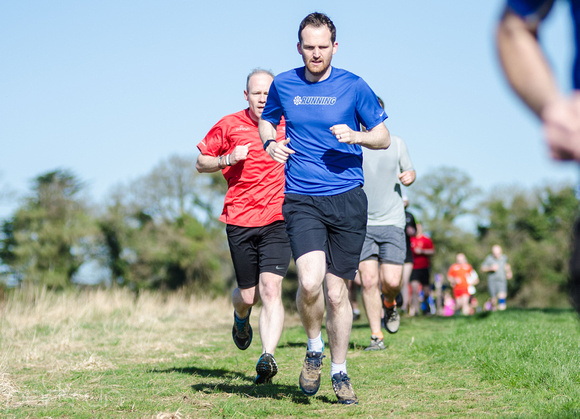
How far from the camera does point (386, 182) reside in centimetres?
791

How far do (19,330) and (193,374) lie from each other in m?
5.32

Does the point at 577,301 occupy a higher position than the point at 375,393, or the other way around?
the point at 577,301

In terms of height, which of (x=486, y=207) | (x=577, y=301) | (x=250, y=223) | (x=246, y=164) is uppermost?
(x=486, y=207)

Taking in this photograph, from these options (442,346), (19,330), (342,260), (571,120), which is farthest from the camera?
(19,330)

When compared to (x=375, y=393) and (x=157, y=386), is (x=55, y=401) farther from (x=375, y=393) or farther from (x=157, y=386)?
(x=375, y=393)

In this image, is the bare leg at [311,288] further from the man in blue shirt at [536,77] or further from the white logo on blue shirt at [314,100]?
the man in blue shirt at [536,77]

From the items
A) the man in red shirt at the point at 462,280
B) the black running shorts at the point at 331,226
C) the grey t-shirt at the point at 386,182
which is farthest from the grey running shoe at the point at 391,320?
the man in red shirt at the point at 462,280

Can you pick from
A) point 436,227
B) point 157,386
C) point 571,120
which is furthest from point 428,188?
point 571,120

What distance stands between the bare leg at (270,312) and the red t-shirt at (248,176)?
526mm

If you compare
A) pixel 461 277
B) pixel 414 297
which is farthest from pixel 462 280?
pixel 414 297

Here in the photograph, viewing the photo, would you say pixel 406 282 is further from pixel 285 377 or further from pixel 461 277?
pixel 285 377

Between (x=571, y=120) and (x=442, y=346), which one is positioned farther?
(x=442, y=346)

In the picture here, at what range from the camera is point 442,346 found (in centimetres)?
693

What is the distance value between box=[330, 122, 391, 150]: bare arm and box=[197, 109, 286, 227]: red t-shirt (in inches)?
55.8
